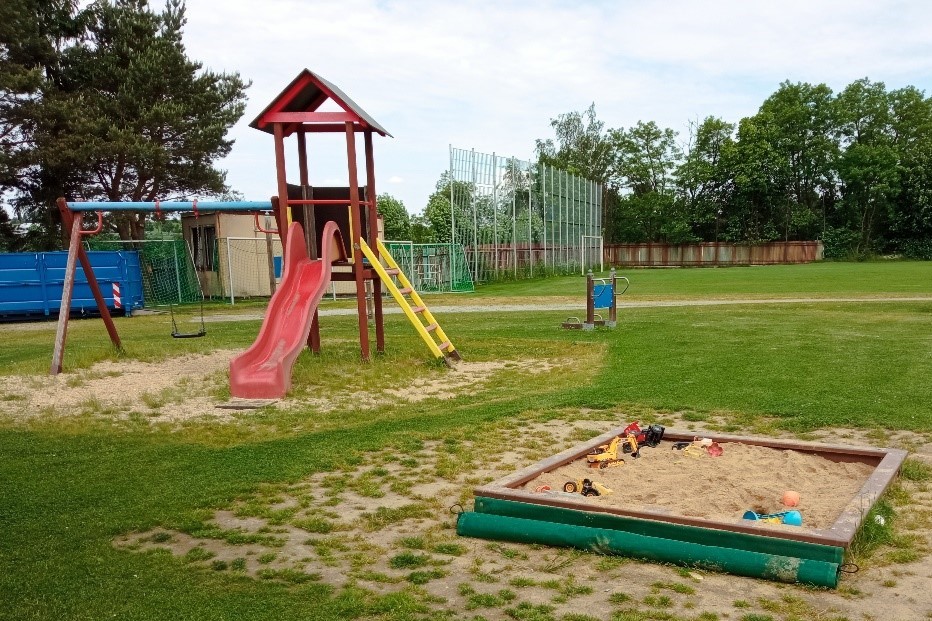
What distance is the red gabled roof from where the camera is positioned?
1070cm

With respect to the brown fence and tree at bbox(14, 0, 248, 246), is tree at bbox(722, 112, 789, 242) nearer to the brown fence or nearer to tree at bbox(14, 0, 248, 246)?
the brown fence

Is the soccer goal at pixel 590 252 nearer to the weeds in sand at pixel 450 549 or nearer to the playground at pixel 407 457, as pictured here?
the playground at pixel 407 457

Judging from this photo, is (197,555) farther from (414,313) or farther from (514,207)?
(514,207)

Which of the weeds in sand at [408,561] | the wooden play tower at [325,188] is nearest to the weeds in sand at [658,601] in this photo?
the weeds in sand at [408,561]

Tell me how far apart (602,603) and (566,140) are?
71554mm

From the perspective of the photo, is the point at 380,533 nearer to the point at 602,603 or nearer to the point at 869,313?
the point at 602,603

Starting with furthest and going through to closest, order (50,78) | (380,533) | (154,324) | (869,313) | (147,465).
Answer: (50,78) < (154,324) < (869,313) < (147,465) < (380,533)

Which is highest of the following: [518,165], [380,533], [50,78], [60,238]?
[50,78]

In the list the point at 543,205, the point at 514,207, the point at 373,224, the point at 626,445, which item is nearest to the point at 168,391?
the point at 373,224

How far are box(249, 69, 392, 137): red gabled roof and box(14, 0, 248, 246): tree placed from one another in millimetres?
18229

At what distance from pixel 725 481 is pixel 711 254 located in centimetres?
6209

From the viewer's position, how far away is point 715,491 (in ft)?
15.1

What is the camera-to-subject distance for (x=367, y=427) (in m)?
7.16

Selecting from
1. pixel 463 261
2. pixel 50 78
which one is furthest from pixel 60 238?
pixel 463 261
